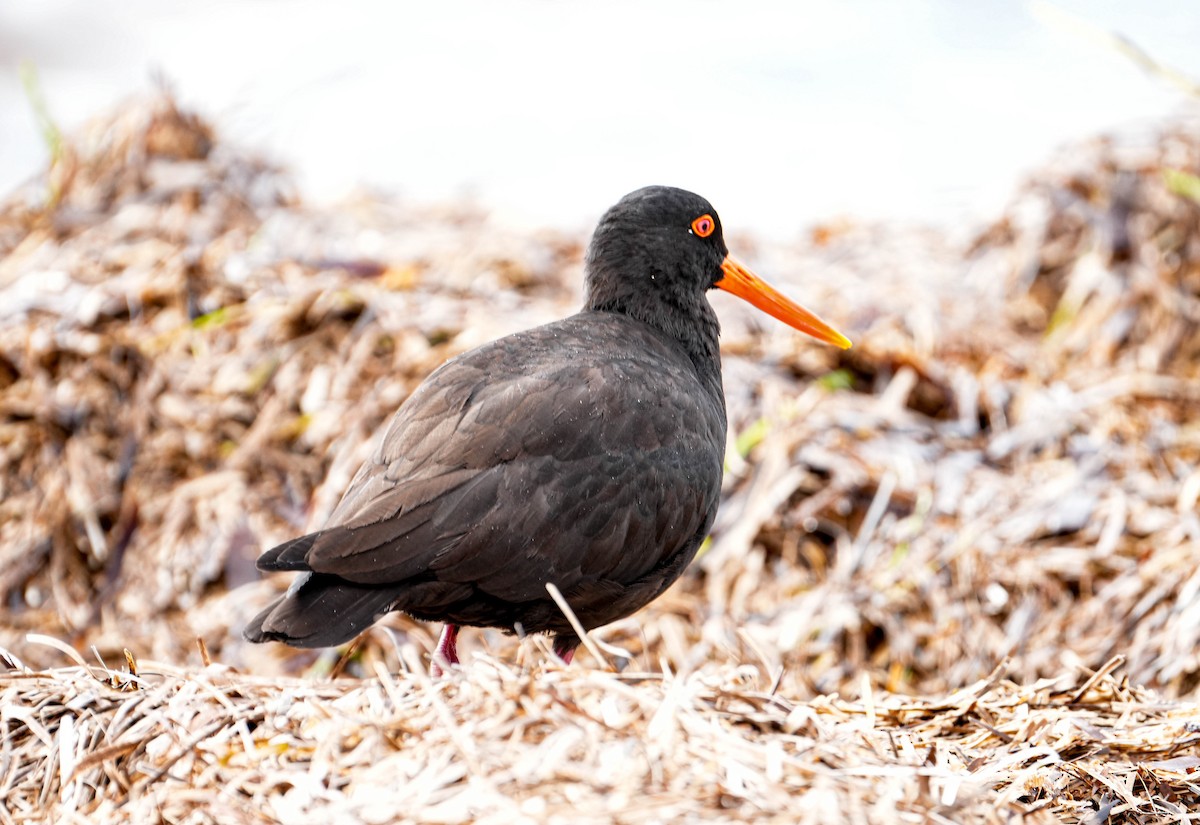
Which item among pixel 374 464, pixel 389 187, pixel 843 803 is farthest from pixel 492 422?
pixel 389 187

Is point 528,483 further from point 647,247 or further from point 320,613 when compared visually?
point 647,247

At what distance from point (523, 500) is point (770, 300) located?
1.88 m

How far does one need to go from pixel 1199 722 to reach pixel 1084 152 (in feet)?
20.2

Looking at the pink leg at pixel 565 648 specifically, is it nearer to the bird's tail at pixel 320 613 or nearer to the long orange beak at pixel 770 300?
the bird's tail at pixel 320 613

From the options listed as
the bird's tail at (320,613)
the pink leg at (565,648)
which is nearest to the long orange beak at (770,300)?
the pink leg at (565,648)

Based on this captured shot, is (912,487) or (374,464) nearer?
(374,464)

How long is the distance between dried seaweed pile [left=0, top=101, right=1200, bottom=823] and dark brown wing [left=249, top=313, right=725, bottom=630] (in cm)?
33

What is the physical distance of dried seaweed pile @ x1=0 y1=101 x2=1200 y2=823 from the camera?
2.56 metres

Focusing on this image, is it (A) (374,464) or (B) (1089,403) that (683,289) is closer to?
(A) (374,464)

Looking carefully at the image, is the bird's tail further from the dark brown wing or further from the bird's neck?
the bird's neck

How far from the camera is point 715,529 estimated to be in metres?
5.63

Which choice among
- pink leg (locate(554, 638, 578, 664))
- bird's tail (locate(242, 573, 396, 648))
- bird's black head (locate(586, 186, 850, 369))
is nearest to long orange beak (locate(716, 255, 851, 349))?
bird's black head (locate(586, 186, 850, 369))

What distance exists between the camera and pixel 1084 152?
8672 mm

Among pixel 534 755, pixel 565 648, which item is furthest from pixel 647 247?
pixel 534 755
